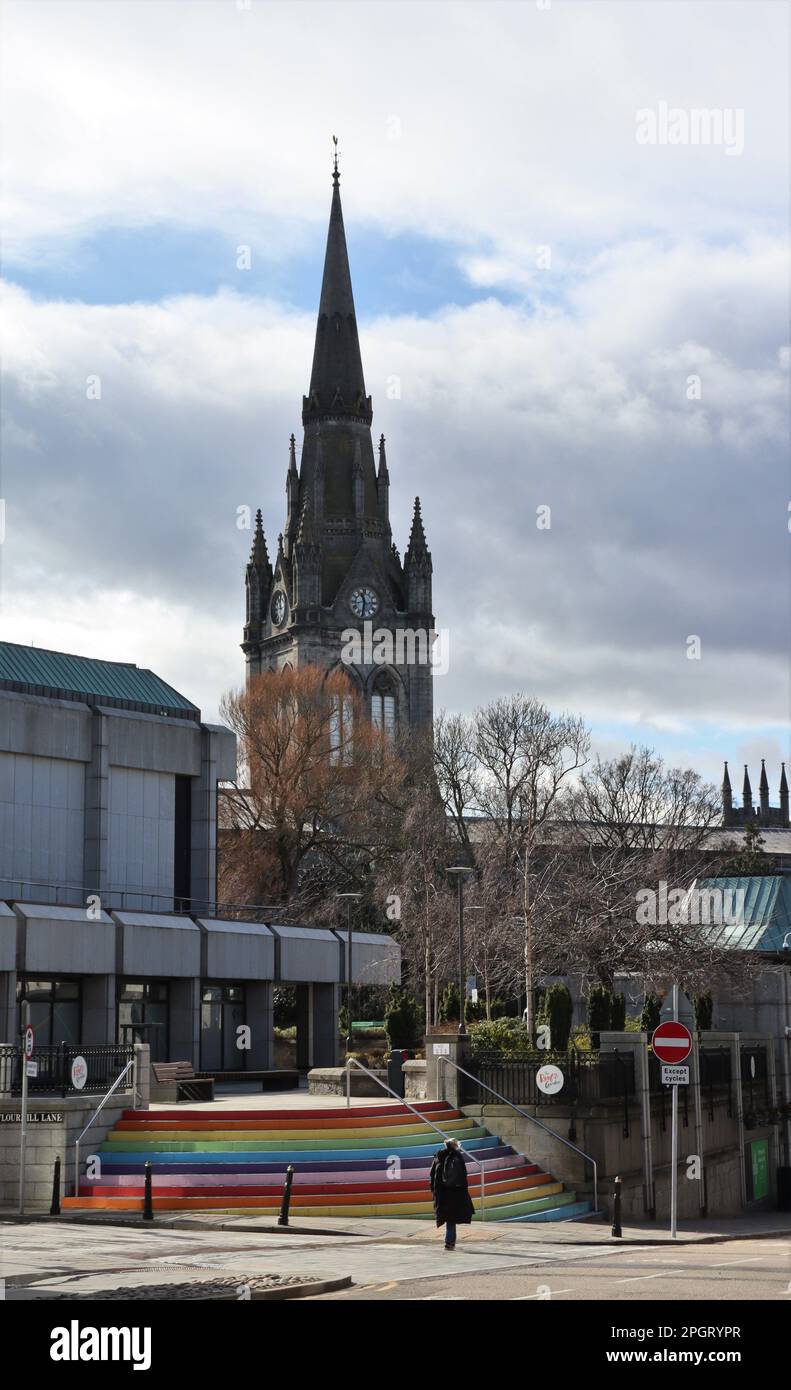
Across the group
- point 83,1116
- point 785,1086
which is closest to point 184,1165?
point 83,1116

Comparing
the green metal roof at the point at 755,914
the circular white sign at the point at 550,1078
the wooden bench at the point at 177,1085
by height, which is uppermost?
the green metal roof at the point at 755,914

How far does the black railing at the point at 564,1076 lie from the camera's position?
31781 mm

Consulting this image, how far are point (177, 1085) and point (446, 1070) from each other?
6.66 metres

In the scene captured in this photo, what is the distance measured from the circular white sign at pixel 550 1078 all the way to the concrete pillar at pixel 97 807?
20782 millimetres

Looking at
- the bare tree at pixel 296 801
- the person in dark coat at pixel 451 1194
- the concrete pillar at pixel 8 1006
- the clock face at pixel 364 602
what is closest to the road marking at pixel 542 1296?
the person in dark coat at pixel 451 1194

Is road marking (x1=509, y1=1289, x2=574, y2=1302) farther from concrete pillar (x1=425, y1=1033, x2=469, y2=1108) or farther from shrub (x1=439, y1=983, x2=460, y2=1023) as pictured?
shrub (x1=439, y1=983, x2=460, y2=1023)

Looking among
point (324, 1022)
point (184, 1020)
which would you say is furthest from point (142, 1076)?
point (324, 1022)

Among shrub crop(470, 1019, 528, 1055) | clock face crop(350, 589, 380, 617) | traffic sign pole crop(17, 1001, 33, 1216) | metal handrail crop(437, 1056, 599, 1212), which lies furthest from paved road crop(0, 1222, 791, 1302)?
clock face crop(350, 589, 380, 617)

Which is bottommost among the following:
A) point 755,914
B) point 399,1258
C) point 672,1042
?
point 399,1258

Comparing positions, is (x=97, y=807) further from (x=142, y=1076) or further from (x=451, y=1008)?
(x=142, y=1076)

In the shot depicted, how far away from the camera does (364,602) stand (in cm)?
13650

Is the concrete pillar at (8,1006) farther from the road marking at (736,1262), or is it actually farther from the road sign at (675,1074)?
the road marking at (736,1262)
